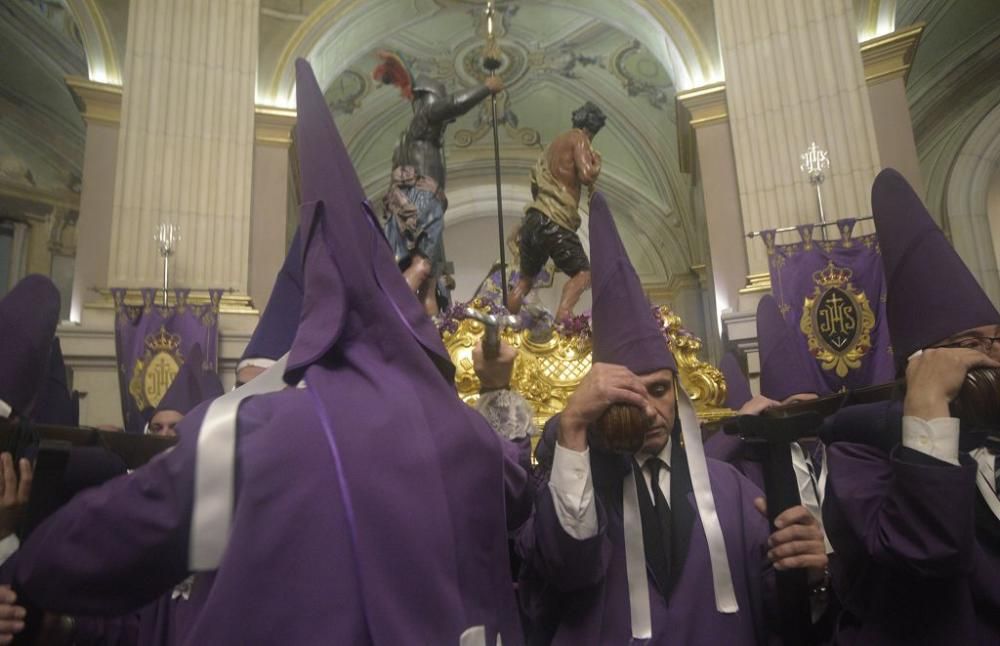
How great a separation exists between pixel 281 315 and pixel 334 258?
16.6 inches

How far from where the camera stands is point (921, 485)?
1453 millimetres

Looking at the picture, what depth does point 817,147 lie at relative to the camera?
7246mm

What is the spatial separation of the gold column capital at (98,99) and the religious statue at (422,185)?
299 cm

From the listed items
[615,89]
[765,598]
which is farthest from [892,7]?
[765,598]

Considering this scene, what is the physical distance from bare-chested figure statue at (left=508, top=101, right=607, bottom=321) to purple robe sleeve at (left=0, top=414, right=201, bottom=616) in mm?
5048

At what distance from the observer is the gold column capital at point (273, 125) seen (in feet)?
28.7

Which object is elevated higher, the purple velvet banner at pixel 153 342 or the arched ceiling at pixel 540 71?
the arched ceiling at pixel 540 71

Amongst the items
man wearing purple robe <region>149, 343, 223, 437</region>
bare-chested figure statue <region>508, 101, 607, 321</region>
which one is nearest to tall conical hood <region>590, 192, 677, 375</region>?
man wearing purple robe <region>149, 343, 223, 437</region>

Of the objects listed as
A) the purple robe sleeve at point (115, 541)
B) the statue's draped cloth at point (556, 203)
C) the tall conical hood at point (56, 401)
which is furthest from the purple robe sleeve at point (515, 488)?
the statue's draped cloth at point (556, 203)

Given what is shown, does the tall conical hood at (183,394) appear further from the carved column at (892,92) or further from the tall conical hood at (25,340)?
the carved column at (892,92)

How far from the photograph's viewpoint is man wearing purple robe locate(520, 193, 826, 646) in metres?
1.66

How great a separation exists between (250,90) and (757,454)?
7652mm

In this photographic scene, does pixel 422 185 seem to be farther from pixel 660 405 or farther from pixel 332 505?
pixel 332 505

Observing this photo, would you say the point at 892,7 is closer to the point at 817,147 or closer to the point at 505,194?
the point at 817,147
